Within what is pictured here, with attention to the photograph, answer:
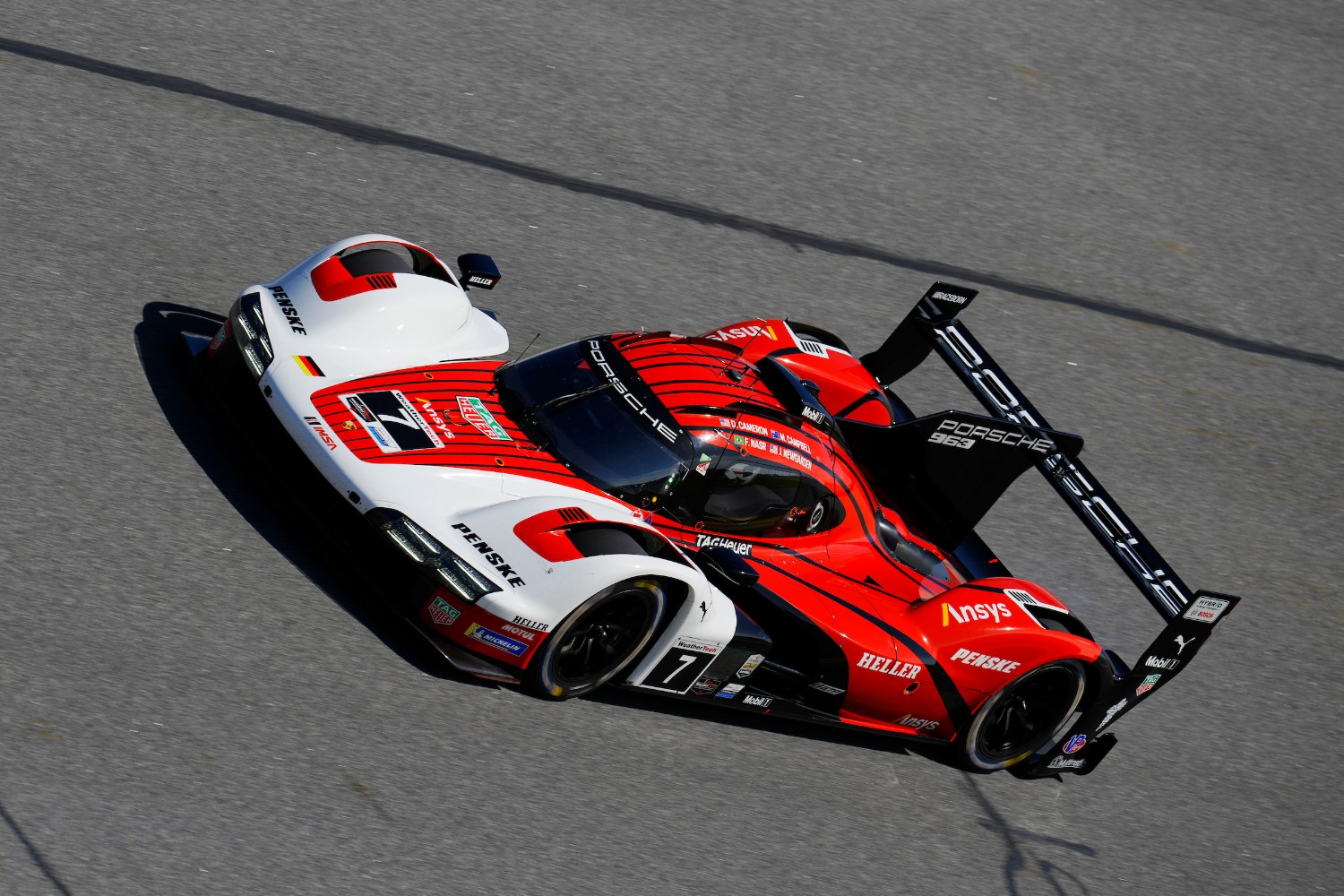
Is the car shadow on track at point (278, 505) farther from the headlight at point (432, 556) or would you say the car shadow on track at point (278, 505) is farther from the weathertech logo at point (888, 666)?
the weathertech logo at point (888, 666)

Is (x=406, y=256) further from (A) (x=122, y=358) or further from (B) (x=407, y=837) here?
(B) (x=407, y=837)

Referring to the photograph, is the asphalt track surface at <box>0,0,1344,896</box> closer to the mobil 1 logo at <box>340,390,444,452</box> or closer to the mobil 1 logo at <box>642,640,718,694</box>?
the mobil 1 logo at <box>642,640,718,694</box>

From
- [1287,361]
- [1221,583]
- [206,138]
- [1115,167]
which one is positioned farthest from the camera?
[1115,167]

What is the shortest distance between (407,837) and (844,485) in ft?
8.95

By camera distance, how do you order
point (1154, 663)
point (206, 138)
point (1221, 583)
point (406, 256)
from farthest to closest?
point (206, 138) → point (1221, 583) → point (406, 256) → point (1154, 663)

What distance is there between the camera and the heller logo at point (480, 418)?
20.6ft

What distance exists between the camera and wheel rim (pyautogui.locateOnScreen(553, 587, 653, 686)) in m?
5.76

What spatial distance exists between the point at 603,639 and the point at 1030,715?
2.30 m

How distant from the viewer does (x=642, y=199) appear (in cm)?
1023

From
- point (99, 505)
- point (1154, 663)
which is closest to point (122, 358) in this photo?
point (99, 505)

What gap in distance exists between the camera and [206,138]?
9.28 meters

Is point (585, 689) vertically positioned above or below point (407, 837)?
above

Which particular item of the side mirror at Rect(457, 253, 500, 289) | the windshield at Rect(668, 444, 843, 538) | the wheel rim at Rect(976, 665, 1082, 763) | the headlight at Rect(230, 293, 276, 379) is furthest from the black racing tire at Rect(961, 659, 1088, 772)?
the headlight at Rect(230, 293, 276, 379)

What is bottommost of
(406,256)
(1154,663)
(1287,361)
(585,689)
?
(585,689)
